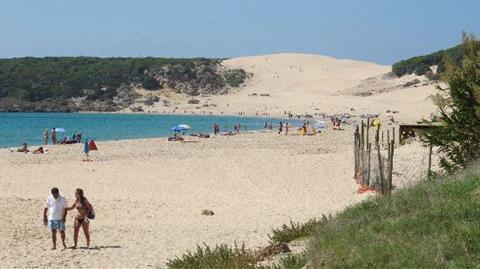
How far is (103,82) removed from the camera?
116062 mm

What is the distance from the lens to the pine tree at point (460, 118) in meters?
13.8

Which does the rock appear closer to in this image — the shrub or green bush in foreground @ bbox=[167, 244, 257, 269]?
green bush in foreground @ bbox=[167, 244, 257, 269]

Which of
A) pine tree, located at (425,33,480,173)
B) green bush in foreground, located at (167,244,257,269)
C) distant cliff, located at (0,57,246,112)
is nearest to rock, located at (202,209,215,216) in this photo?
pine tree, located at (425,33,480,173)

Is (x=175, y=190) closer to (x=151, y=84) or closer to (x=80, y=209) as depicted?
(x=80, y=209)

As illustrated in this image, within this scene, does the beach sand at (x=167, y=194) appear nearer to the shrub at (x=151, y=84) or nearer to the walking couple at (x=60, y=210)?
the walking couple at (x=60, y=210)

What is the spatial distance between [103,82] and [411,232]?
112m

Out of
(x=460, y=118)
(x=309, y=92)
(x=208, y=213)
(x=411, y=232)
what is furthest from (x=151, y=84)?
(x=411, y=232)

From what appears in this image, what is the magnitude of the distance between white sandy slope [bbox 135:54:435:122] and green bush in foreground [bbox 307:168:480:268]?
53.7 metres

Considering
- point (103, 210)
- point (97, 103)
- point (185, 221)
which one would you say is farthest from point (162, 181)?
point (97, 103)

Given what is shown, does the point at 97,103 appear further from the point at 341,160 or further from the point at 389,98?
the point at 341,160

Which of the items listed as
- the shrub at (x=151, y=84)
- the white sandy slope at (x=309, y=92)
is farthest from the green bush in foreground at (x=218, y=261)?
the shrub at (x=151, y=84)

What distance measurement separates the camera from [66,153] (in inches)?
1431

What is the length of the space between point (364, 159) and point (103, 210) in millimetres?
7921

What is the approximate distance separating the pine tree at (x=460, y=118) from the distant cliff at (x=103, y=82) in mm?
92545
